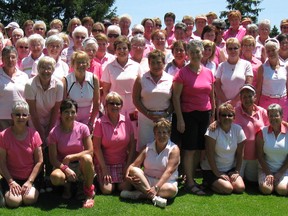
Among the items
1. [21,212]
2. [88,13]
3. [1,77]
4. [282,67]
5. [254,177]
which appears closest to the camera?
[21,212]

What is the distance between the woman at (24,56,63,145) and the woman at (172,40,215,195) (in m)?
1.86

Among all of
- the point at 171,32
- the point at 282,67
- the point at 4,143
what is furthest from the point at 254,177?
the point at 171,32

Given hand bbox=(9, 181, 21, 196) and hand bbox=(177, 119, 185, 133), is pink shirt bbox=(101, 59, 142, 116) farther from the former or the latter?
hand bbox=(9, 181, 21, 196)

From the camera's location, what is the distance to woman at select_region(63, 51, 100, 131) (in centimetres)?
711

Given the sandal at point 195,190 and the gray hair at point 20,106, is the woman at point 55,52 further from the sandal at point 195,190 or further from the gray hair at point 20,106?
the sandal at point 195,190

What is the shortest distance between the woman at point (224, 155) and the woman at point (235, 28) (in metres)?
3.82

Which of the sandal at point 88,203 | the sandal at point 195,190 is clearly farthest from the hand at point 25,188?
the sandal at point 195,190

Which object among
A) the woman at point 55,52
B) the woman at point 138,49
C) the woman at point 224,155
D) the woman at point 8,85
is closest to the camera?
the woman at point 8,85

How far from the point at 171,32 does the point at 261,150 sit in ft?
15.7

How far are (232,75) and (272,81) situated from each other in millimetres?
764

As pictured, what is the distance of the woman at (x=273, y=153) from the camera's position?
729cm

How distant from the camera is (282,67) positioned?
827 cm

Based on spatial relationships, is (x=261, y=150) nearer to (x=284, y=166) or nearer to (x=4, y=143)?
(x=284, y=166)

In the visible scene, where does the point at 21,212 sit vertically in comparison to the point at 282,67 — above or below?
below
